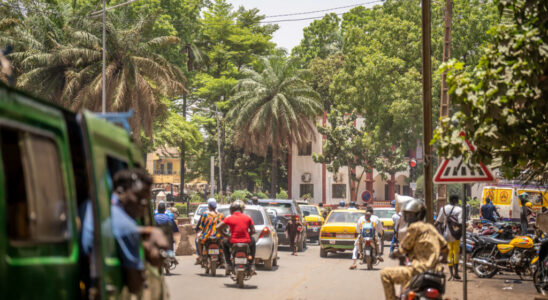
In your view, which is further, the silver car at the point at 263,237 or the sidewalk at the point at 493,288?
the silver car at the point at 263,237

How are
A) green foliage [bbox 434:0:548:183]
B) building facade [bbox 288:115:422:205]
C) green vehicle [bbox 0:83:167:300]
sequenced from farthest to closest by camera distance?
building facade [bbox 288:115:422:205] < green foliage [bbox 434:0:548:183] < green vehicle [bbox 0:83:167:300]

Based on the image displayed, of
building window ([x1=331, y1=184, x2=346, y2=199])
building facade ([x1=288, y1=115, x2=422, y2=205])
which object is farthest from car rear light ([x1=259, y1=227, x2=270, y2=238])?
building window ([x1=331, y1=184, x2=346, y2=199])

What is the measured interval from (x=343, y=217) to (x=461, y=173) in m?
14.2

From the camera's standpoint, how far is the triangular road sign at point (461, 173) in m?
11.9

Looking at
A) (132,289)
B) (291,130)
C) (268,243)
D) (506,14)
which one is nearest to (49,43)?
(291,130)

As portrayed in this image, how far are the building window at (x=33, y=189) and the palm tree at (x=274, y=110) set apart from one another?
176ft

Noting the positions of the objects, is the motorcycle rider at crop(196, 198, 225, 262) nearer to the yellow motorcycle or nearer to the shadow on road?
the shadow on road

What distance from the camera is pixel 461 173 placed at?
1229cm

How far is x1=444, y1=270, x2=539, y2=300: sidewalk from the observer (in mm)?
14648

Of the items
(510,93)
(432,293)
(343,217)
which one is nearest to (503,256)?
(343,217)

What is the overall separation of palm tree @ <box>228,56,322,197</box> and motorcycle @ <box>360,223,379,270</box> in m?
37.0

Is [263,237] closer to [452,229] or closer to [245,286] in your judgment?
[245,286]

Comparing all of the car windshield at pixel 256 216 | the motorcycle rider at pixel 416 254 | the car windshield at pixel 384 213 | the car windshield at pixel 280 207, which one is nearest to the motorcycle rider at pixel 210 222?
the car windshield at pixel 256 216

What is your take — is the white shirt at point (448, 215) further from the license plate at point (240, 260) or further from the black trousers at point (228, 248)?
the license plate at point (240, 260)
